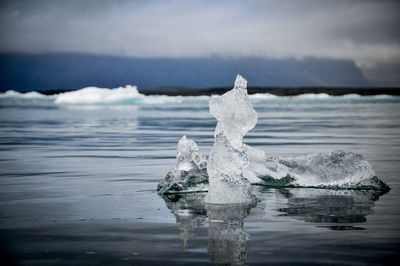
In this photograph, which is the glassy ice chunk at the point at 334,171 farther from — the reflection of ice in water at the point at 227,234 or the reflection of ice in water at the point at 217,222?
the reflection of ice in water at the point at 227,234

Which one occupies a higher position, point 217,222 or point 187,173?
point 187,173

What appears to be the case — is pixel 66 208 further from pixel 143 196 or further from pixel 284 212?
pixel 284 212

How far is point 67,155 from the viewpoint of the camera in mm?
16078

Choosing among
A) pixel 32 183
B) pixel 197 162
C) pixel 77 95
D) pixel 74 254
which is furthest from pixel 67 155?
pixel 77 95

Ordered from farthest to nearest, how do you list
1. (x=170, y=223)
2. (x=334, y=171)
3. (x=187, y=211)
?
(x=334, y=171)
(x=187, y=211)
(x=170, y=223)

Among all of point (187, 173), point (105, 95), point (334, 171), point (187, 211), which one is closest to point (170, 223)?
point (187, 211)

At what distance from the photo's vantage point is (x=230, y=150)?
8984 millimetres

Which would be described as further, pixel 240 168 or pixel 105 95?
pixel 105 95

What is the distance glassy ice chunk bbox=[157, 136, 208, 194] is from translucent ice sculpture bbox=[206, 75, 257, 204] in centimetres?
117

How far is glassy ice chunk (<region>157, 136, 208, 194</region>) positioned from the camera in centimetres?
989

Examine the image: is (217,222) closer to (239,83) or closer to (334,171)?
(239,83)

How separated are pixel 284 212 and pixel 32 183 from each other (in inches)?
200

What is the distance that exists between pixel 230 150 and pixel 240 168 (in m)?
Result: 0.32

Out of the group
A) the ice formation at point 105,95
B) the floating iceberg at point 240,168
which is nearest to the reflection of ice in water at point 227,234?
the floating iceberg at point 240,168
